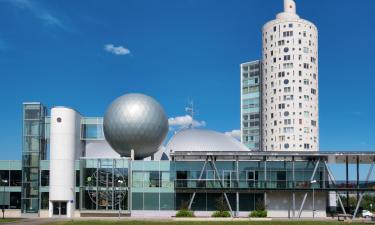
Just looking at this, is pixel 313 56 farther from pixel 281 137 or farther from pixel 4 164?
pixel 4 164

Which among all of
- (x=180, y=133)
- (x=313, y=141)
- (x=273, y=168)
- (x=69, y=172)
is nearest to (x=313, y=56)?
(x=313, y=141)

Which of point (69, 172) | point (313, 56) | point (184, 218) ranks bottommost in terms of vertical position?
point (184, 218)

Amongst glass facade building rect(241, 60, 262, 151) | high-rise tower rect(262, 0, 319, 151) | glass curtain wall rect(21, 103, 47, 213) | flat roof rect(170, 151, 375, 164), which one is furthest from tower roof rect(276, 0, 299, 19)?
glass curtain wall rect(21, 103, 47, 213)

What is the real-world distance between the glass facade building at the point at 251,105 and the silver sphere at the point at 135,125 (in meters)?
82.8

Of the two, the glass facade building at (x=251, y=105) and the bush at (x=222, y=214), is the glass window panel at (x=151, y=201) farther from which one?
the glass facade building at (x=251, y=105)

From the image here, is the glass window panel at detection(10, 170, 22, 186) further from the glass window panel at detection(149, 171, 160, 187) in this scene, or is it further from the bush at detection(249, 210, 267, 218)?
the bush at detection(249, 210, 267, 218)

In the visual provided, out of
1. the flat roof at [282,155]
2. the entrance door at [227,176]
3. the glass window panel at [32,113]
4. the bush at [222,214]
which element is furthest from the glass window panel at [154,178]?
the glass window panel at [32,113]

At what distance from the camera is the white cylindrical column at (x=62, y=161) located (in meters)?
67.6

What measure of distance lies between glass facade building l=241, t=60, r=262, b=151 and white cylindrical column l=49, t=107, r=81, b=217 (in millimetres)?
86586

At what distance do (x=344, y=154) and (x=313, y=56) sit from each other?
76.2 m

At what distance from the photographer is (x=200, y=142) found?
78.0 m

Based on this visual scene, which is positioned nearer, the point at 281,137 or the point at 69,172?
the point at 69,172

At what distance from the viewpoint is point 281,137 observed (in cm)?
13450

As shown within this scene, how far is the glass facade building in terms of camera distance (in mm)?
151625
